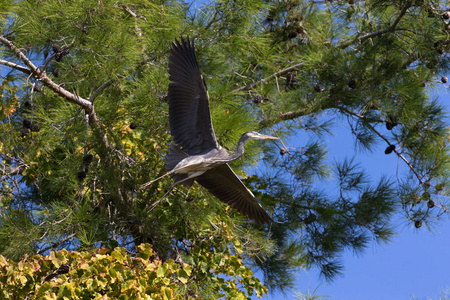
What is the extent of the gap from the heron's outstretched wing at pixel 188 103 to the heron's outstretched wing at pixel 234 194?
0.21m

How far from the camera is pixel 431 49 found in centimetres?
324

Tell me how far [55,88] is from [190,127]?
66 centimetres

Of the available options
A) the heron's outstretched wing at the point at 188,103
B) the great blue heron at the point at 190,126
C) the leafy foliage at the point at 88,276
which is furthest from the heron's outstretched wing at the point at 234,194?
the leafy foliage at the point at 88,276

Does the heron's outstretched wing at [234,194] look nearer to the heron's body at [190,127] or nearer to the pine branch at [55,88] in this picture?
the heron's body at [190,127]

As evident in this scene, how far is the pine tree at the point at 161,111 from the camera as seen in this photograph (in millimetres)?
3020

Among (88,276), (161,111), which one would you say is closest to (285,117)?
(161,111)

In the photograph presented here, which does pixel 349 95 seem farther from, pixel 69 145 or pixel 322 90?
pixel 69 145

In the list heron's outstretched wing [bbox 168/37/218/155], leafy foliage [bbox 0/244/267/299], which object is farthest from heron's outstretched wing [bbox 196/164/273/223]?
leafy foliage [bbox 0/244/267/299]

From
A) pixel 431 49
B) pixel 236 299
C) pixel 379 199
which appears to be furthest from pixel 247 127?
pixel 379 199

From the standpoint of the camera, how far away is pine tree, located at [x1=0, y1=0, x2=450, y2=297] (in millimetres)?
3020

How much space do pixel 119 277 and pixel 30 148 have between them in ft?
4.32

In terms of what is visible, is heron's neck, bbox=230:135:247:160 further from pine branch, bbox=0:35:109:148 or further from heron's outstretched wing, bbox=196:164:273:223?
pine branch, bbox=0:35:109:148

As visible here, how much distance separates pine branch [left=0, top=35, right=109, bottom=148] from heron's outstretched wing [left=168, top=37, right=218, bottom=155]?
19.8 inches

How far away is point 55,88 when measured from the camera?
112 inches
